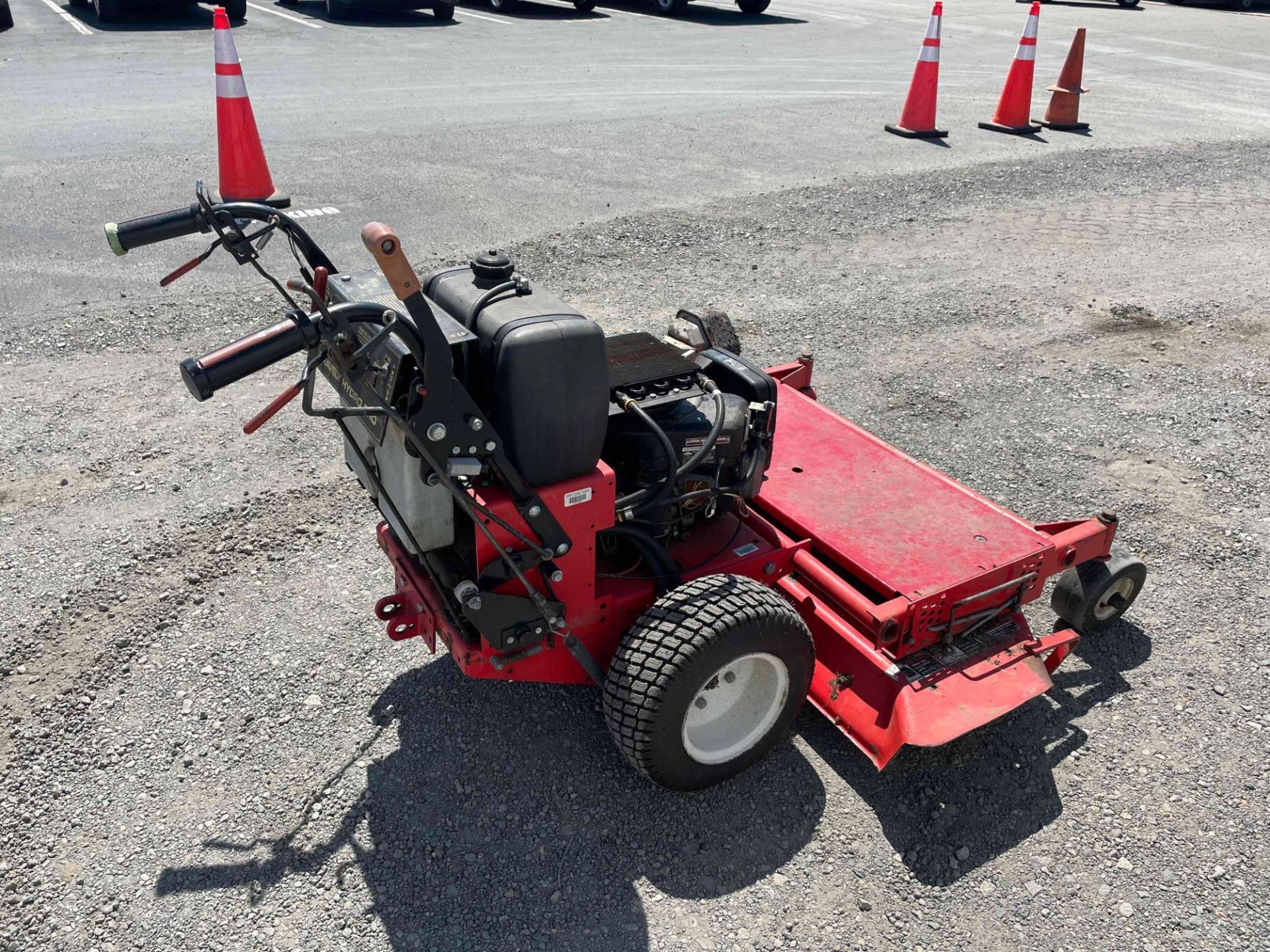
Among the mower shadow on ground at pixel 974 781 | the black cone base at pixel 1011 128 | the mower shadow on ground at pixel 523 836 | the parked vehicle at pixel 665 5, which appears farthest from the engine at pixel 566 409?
the parked vehicle at pixel 665 5

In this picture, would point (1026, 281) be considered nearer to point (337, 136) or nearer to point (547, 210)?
point (547, 210)

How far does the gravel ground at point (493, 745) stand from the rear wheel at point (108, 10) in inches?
477

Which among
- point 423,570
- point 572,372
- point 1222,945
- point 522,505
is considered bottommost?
point 1222,945

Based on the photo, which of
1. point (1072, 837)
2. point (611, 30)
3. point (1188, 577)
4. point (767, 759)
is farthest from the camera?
point (611, 30)

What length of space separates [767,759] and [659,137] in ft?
25.0

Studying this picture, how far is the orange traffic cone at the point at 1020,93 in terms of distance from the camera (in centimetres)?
1019

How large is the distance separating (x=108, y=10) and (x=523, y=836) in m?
16.3

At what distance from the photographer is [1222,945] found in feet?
8.65

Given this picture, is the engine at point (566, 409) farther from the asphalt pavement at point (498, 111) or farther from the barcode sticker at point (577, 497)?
the asphalt pavement at point (498, 111)

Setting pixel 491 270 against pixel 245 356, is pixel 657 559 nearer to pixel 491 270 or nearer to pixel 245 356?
pixel 491 270

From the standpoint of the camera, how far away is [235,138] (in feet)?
23.0

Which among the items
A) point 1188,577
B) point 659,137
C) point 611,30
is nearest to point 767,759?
point 1188,577

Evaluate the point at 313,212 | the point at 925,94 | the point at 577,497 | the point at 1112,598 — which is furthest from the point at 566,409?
the point at 925,94

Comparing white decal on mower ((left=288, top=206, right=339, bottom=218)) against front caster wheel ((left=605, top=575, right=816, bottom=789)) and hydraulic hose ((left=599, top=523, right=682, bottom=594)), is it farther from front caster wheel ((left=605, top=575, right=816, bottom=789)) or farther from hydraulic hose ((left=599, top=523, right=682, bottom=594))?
front caster wheel ((left=605, top=575, right=816, bottom=789))
